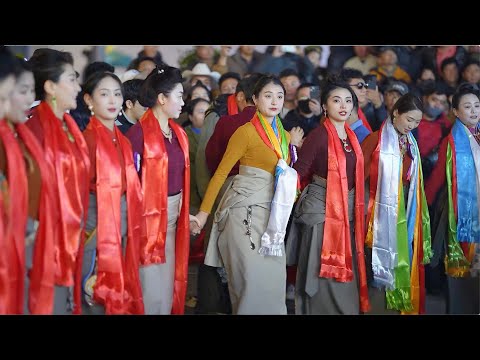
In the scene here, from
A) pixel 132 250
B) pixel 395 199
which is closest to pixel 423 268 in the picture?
pixel 395 199

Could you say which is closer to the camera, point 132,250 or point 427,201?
point 132,250

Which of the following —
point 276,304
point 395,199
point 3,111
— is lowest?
point 276,304

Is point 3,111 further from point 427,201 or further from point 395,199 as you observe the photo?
point 427,201

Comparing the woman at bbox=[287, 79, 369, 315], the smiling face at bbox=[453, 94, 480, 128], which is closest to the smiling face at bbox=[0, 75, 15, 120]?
the woman at bbox=[287, 79, 369, 315]

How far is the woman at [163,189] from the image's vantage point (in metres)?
4.70

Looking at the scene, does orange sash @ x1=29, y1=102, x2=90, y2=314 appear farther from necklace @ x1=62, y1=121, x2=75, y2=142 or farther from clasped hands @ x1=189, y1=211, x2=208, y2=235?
clasped hands @ x1=189, y1=211, x2=208, y2=235

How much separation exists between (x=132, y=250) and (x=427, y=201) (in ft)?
6.77

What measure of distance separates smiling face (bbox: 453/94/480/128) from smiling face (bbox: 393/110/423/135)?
0.34 metres

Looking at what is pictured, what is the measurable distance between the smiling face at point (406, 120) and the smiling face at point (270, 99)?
0.81 m

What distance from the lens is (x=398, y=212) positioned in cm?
520

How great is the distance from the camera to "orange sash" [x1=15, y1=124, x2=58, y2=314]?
4.16 metres

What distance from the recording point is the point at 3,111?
13.3ft

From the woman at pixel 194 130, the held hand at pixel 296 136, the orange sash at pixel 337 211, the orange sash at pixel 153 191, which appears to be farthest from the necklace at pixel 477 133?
the orange sash at pixel 153 191

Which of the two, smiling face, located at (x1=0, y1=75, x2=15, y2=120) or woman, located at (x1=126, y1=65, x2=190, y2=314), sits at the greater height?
smiling face, located at (x1=0, y1=75, x2=15, y2=120)
